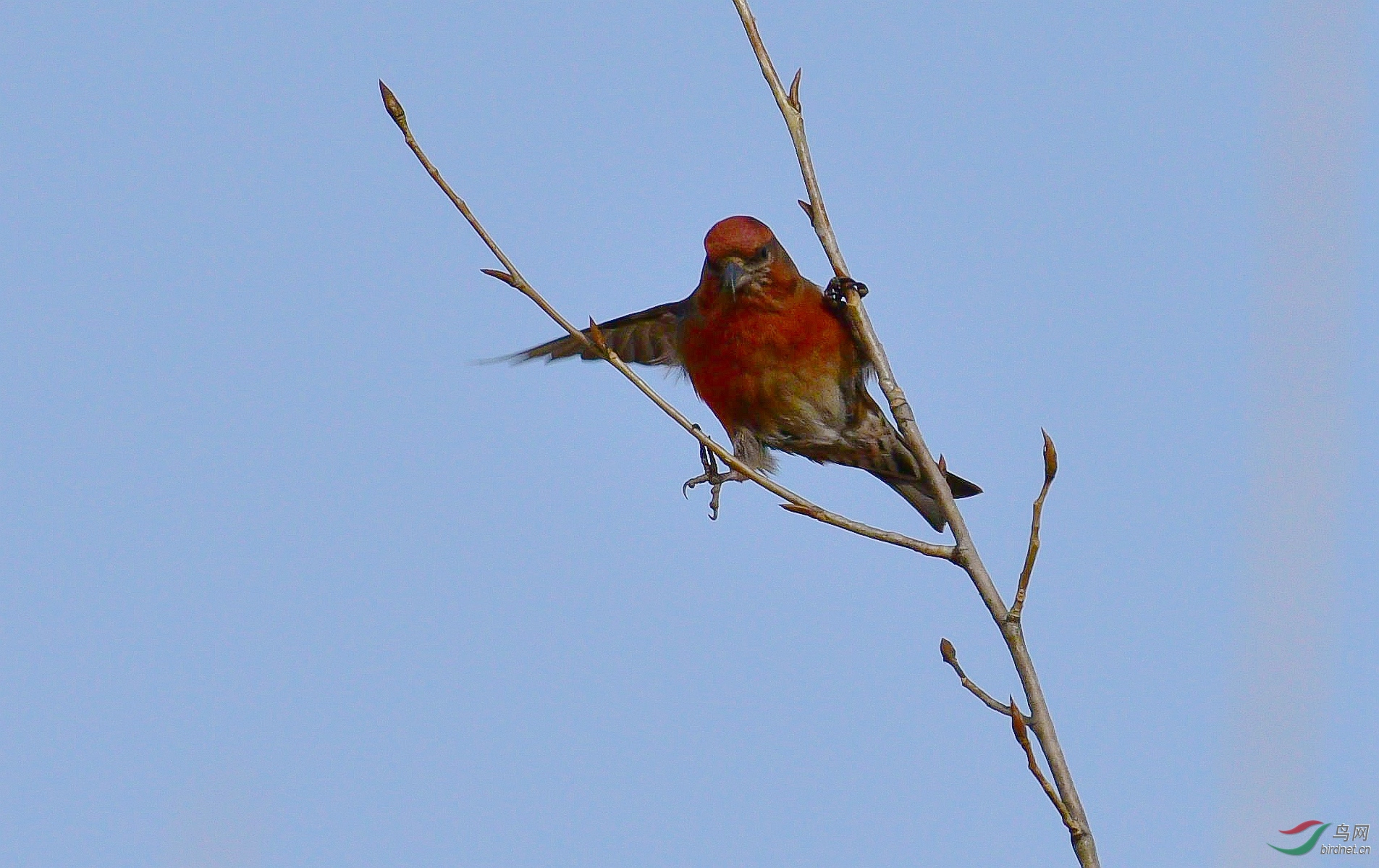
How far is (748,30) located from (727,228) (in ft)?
7.60

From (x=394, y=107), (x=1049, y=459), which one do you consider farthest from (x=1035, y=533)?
(x=394, y=107)

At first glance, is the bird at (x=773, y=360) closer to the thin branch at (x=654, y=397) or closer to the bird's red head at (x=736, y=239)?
the bird's red head at (x=736, y=239)

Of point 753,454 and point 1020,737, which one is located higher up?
point 753,454

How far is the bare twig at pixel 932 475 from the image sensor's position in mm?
3334

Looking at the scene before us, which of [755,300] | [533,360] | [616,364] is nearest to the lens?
[616,364]

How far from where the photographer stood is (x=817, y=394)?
6320 mm

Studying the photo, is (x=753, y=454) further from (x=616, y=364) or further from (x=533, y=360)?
(x=616, y=364)

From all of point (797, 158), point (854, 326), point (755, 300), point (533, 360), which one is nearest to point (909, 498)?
point (755, 300)

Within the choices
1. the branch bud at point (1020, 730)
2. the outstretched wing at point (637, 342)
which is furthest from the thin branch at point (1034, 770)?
the outstretched wing at point (637, 342)

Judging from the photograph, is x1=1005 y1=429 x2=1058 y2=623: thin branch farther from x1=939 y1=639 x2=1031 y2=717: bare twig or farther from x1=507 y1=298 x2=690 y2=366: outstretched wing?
x1=507 y1=298 x2=690 y2=366: outstretched wing

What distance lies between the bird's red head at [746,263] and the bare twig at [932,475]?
1.82m

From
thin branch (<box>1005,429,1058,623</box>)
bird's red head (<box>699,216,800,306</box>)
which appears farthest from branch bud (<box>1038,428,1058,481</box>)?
bird's red head (<box>699,216,800,306</box>)

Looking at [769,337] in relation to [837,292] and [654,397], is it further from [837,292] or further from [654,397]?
[654,397]

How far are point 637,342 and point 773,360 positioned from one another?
1.24 meters
